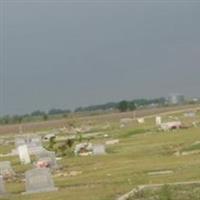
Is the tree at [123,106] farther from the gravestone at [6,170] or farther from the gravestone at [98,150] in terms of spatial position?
the gravestone at [6,170]

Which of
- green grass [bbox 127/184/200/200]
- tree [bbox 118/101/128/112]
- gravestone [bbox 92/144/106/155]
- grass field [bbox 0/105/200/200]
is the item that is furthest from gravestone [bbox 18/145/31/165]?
tree [bbox 118/101/128/112]

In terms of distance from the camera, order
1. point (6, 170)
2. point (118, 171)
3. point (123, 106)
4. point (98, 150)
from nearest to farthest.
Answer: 1. point (118, 171)
2. point (6, 170)
3. point (98, 150)
4. point (123, 106)

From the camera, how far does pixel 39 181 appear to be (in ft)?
77.4

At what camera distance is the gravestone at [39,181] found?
2345cm

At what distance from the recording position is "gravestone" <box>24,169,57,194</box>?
923 inches

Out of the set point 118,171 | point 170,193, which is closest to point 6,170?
point 118,171

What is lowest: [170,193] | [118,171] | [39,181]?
[118,171]

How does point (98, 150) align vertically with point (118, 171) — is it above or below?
above

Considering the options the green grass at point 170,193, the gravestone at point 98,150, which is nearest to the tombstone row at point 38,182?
the green grass at point 170,193

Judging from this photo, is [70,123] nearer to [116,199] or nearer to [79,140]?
[79,140]

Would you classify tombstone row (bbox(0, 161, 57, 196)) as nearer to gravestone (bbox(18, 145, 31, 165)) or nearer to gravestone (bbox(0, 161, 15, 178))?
gravestone (bbox(0, 161, 15, 178))

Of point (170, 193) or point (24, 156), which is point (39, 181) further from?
point (24, 156)

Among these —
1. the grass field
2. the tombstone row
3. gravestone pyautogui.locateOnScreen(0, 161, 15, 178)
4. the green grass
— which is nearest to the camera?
the green grass

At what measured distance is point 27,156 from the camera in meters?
38.9
